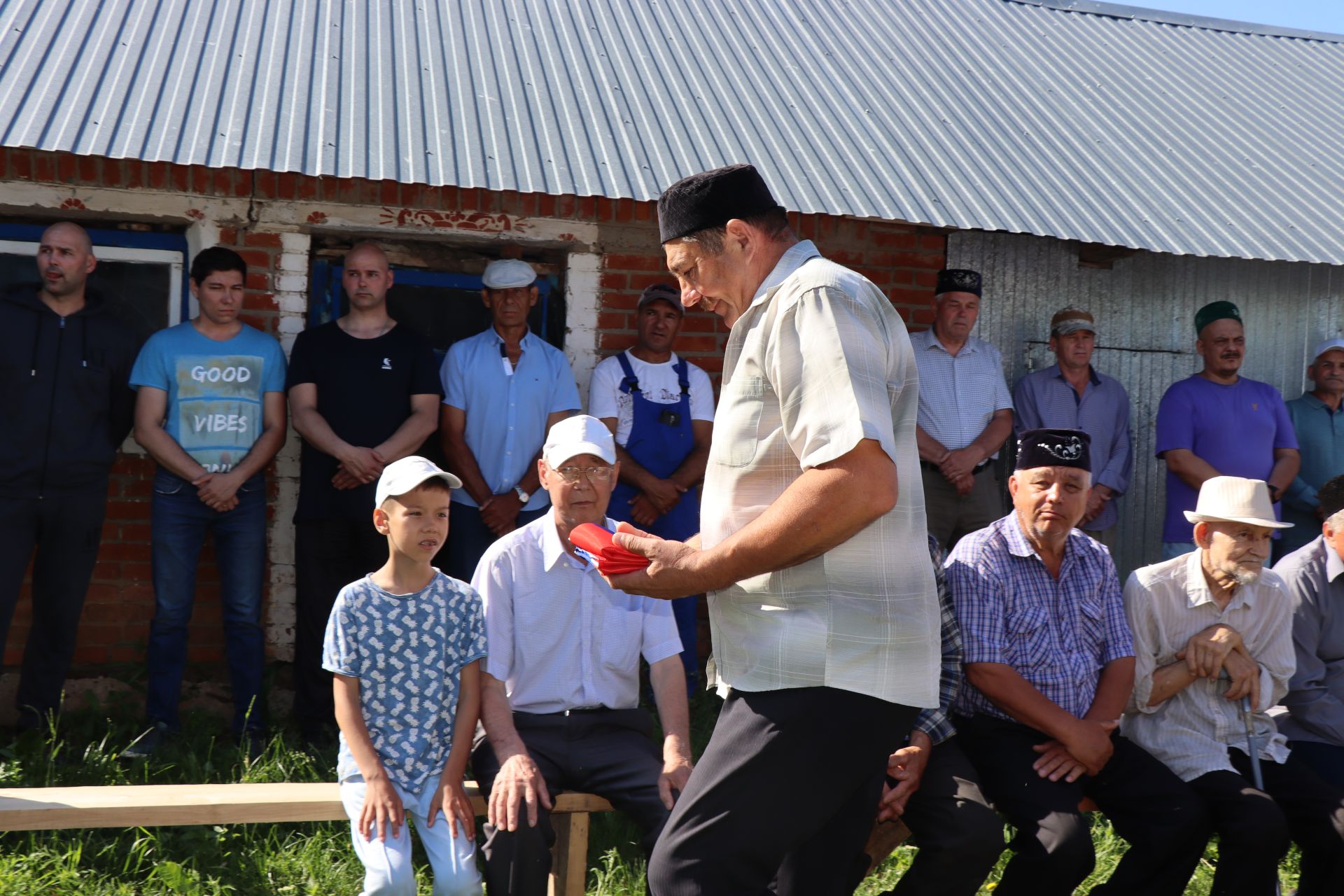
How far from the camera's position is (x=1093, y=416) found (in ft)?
19.3

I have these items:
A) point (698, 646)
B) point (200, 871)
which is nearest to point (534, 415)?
point (698, 646)

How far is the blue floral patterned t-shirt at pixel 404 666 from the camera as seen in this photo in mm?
3303

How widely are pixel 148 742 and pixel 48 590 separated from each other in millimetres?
709

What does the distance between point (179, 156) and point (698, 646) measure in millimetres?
3133

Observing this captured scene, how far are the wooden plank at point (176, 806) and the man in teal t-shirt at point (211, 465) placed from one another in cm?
129

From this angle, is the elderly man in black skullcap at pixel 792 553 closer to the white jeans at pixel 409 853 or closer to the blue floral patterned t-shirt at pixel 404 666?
the white jeans at pixel 409 853

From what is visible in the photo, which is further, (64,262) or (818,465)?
(64,262)

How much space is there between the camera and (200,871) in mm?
3650

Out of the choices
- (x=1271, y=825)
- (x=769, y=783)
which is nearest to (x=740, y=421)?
(x=769, y=783)

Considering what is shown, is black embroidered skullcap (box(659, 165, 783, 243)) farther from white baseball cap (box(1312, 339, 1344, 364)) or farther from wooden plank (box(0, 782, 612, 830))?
white baseball cap (box(1312, 339, 1344, 364))

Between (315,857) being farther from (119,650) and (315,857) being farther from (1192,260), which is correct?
(1192,260)

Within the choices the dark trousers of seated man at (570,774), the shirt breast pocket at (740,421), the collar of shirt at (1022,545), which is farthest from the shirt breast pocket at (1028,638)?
the shirt breast pocket at (740,421)

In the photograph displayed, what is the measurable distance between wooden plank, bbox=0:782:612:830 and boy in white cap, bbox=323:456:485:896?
5.4 inches

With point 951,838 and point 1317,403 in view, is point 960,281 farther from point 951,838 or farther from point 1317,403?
point 951,838
